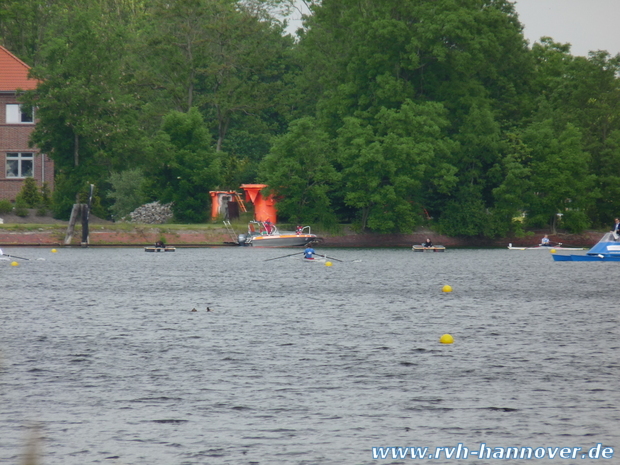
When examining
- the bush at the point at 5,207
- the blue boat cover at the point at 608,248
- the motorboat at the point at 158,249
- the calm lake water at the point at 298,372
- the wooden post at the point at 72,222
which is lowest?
the calm lake water at the point at 298,372

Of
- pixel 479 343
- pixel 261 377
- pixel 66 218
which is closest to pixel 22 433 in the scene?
pixel 261 377

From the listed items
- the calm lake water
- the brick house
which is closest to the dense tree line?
the brick house

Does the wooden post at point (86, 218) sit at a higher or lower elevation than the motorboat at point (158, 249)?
higher

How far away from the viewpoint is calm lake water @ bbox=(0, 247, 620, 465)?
15039 mm

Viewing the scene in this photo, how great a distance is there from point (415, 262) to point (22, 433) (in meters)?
52.9

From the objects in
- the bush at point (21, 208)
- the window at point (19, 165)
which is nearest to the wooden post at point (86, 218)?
the bush at point (21, 208)

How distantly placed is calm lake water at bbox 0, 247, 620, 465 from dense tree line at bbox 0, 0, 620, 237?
39.1 meters

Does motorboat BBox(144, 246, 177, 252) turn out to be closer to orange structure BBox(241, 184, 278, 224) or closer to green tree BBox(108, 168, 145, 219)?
green tree BBox(108, 168, 145, 219)

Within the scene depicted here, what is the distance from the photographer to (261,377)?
20.3 m

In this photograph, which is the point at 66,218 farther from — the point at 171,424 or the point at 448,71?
the point at 171,424

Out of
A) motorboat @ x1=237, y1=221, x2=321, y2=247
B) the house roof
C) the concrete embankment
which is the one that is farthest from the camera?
the house roof

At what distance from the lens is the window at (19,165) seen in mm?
86312

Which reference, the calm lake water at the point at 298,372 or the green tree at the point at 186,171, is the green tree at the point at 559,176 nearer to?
the green tree at the point at 186,171

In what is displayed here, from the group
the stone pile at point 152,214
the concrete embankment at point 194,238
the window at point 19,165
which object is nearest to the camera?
the concrete embankment at point 194,238
